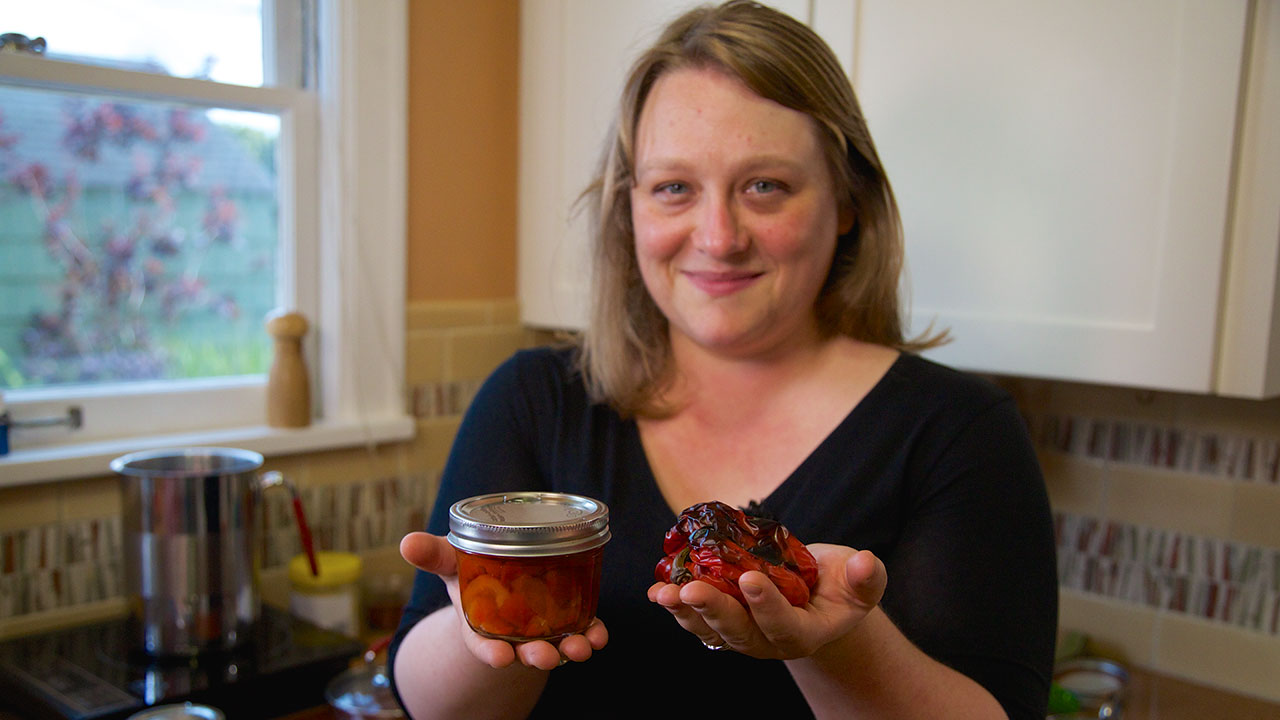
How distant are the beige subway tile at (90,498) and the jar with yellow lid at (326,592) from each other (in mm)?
283

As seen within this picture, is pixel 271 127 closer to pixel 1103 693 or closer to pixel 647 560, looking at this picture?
pixel 647 560

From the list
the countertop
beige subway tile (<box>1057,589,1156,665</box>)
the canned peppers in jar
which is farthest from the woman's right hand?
beige subway tile (<box>1057,589,1156,665</box>)

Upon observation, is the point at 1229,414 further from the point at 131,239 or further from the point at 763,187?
the point at 131,239

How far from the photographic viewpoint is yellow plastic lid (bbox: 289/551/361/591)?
5.29 feet

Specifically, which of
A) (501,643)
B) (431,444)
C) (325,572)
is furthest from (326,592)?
(501,643)

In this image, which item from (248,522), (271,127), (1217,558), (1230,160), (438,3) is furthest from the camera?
(438,3)

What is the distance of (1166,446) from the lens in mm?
1648

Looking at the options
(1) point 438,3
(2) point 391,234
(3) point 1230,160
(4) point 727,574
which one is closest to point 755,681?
(4) point 727,574

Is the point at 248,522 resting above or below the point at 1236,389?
below

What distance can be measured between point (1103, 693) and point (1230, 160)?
763mm

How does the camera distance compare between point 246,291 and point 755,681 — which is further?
point 246,291

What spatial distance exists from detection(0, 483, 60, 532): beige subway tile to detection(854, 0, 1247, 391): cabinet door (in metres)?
1.28

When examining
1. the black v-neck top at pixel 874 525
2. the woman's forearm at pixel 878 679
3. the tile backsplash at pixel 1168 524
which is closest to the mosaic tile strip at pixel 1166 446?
the tile backsplash at pixel 1168 524

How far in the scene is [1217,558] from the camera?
1.61 metres
